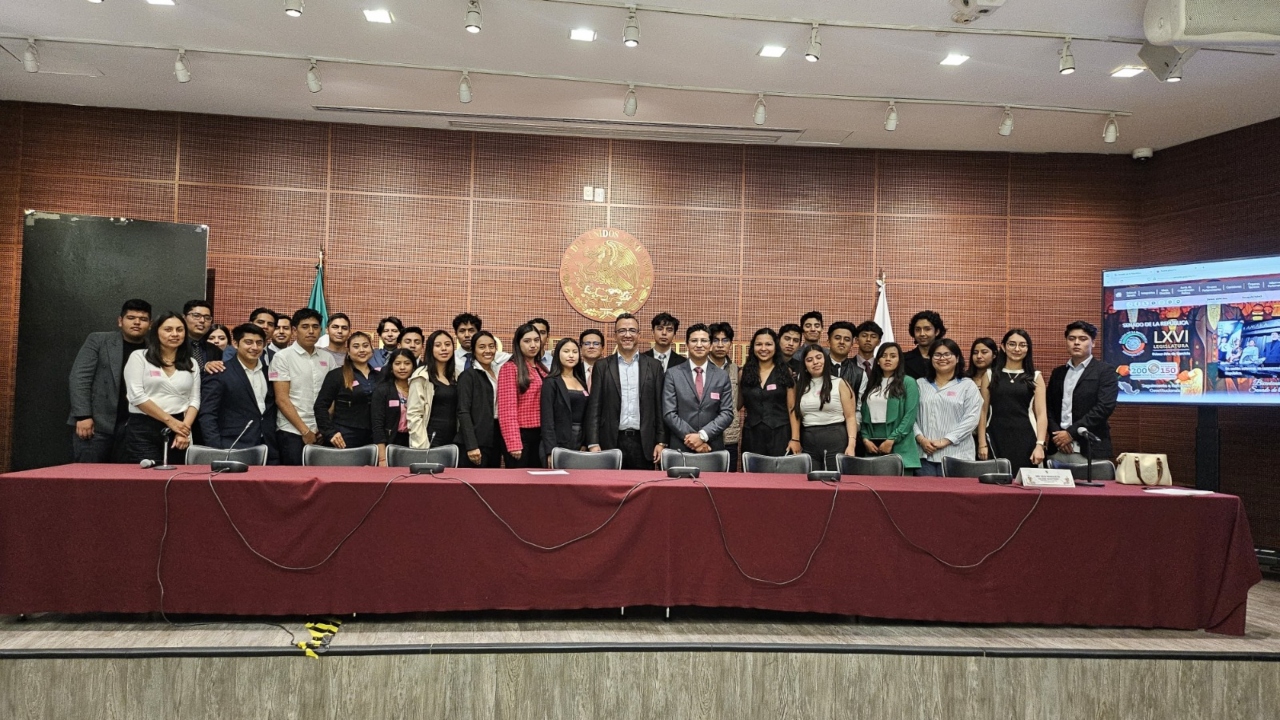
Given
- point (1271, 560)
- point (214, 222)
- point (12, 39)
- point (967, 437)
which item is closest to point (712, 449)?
point (967, 437)

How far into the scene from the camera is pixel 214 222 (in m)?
7.17

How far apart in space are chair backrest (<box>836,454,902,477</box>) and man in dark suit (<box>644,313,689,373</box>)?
4.82 ft

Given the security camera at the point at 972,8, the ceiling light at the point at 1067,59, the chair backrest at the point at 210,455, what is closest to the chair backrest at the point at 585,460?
the chair backrest at the point at 210,455

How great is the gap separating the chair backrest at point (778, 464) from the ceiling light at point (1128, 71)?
350 centimetres

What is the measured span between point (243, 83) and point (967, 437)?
5717 mm

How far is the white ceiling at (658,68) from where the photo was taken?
5160 millimetres

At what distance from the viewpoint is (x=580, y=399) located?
580 centimetres

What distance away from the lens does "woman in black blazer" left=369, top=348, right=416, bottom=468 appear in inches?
218

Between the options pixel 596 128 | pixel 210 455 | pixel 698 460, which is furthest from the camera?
pixel 596 128

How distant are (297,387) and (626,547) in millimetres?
2915

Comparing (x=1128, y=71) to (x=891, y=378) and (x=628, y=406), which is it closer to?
(x=891, y=378)

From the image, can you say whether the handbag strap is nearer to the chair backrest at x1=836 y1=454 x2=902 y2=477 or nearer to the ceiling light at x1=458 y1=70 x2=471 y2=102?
the chair backrest at x1=836 y1=454 x2=902 y2=477

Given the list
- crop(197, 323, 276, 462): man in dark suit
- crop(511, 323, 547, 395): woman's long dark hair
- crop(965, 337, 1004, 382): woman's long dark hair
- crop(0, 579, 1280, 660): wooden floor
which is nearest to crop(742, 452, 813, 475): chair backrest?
crop(0, 579, 1280, 660): wooden floor

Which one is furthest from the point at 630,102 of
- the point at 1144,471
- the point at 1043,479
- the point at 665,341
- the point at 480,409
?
the point at 1144,471
